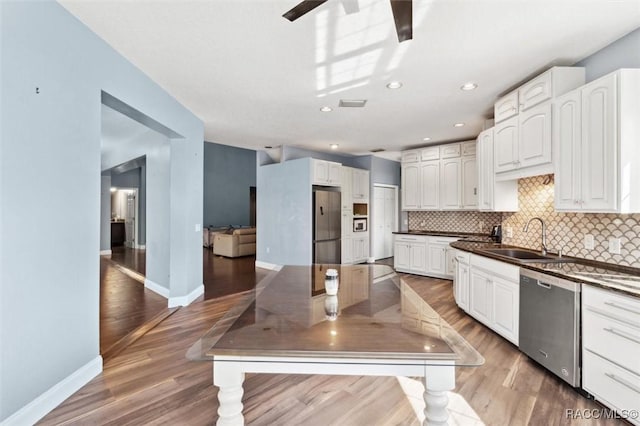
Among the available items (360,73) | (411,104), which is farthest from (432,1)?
(411,104)

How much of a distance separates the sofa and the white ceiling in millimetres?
4512

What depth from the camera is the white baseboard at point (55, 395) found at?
1665 millimetres

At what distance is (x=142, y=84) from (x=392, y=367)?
322 cm

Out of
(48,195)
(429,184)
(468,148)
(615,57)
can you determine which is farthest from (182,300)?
(468,148)

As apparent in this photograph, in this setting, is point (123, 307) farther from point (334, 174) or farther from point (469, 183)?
point (469, 183)

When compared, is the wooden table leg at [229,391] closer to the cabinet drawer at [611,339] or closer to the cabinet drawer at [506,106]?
the cabinet drawer at [611,339]

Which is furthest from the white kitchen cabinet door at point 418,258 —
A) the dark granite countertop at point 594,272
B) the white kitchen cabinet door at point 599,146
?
the white kitchen cabinet door at point 599,146

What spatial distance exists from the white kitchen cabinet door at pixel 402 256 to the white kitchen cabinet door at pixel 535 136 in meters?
3.10

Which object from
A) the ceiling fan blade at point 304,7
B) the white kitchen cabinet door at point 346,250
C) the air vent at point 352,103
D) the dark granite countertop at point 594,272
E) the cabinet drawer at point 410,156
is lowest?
the white kitchen cabinet door at point 346,250

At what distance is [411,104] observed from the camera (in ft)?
12.0

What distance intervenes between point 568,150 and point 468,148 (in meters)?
2.90

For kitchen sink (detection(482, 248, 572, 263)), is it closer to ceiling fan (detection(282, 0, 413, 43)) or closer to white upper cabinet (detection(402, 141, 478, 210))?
white upper cabinet (detection(402, 141, 478, 210))

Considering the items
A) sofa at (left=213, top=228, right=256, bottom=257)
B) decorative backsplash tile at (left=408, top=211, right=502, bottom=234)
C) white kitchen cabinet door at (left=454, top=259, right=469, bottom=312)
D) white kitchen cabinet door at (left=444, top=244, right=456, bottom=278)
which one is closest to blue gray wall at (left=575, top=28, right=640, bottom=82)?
white kitchen cabinet door at (left=454, top=259, right=469, bottom=312)

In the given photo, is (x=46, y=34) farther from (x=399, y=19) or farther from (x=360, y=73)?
(x=360, y=73)
